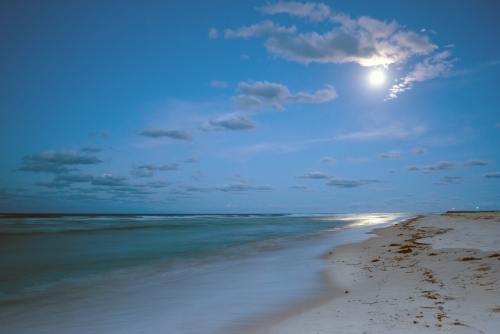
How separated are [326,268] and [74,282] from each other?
9591mm

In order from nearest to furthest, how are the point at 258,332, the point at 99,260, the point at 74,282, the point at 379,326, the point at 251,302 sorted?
1. the point at 379,326
2. the point at 258,332
3. the point at 251,302
4. the point at 74,282
5. the point at 99,260

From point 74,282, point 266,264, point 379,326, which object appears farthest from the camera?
point 266,264

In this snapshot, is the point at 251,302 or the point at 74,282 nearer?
the point at 251,302

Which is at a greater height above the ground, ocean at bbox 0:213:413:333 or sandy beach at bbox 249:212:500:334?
sandy beach at bbox 249:212:500:334

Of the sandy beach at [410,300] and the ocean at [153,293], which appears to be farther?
the ocean at [153,293]

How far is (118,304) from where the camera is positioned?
878 centimetres

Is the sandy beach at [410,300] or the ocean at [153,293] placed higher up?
the sandy beach at [410,300]

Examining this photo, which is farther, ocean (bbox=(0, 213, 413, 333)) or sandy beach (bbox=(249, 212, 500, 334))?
ocean (bbox=(0, 213, 413, 333))

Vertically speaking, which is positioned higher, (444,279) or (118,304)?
(444,279)

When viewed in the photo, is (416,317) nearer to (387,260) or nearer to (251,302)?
(251,302)

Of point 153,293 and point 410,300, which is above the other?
point 410,300

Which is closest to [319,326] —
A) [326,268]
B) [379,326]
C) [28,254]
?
[379,326]

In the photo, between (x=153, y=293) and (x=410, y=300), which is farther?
(x=153, y=293)

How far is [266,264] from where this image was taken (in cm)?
1428
